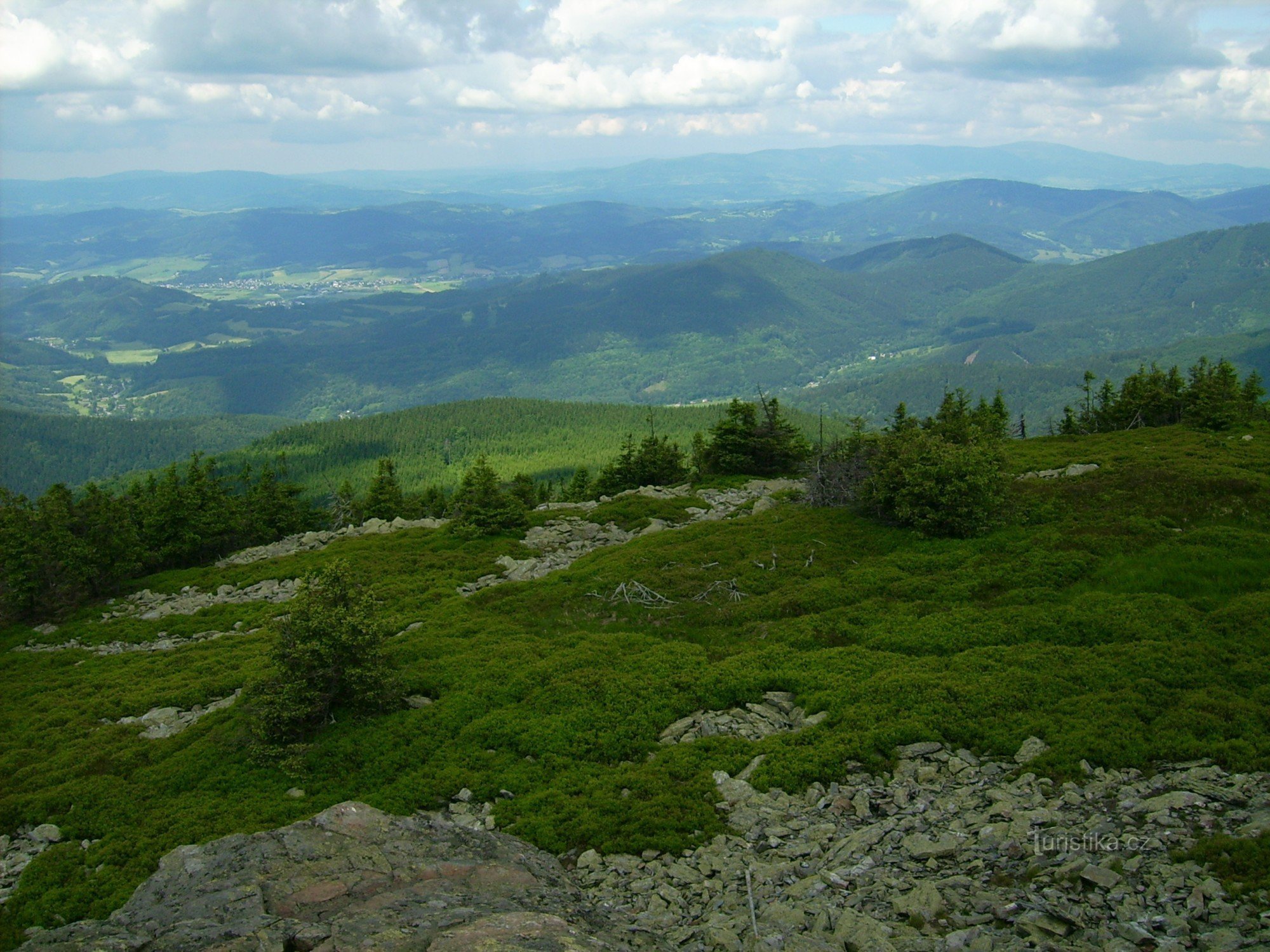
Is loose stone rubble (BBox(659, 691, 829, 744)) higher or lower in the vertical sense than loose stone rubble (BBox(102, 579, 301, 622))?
higher

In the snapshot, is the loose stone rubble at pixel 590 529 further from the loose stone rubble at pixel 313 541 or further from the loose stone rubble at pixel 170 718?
the loose stone rubble at pixel 170 718

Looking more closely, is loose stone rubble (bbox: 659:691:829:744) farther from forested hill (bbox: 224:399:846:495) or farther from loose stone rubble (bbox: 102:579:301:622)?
forested hill (bbox: 224:399:846:495)

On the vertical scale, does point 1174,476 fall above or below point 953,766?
above

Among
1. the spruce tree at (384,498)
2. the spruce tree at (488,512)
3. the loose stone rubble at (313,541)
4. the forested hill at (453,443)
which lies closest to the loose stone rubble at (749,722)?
the spruce tree at (488,512)

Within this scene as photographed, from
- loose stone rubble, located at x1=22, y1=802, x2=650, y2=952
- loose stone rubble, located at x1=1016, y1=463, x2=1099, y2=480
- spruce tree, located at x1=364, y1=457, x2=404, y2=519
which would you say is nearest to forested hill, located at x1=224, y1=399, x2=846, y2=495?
spruce tree, located at x1=364, y1=457, x2=404, y2=519

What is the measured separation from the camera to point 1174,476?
3484cm

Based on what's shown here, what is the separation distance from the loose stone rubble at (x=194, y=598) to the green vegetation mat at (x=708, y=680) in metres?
5.65

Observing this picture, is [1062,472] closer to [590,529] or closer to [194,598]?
[590,529]

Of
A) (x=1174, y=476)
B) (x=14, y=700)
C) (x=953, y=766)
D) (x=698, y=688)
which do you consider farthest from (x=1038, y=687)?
(x=14, y=700)

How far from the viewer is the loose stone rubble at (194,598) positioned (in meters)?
42.8

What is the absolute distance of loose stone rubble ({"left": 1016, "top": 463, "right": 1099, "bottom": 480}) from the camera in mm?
40406

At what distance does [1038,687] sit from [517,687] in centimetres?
1508

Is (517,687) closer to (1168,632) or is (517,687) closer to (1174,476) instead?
(1168,632)

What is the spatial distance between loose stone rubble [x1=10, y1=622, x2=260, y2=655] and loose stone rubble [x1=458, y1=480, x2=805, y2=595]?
12.8 m
